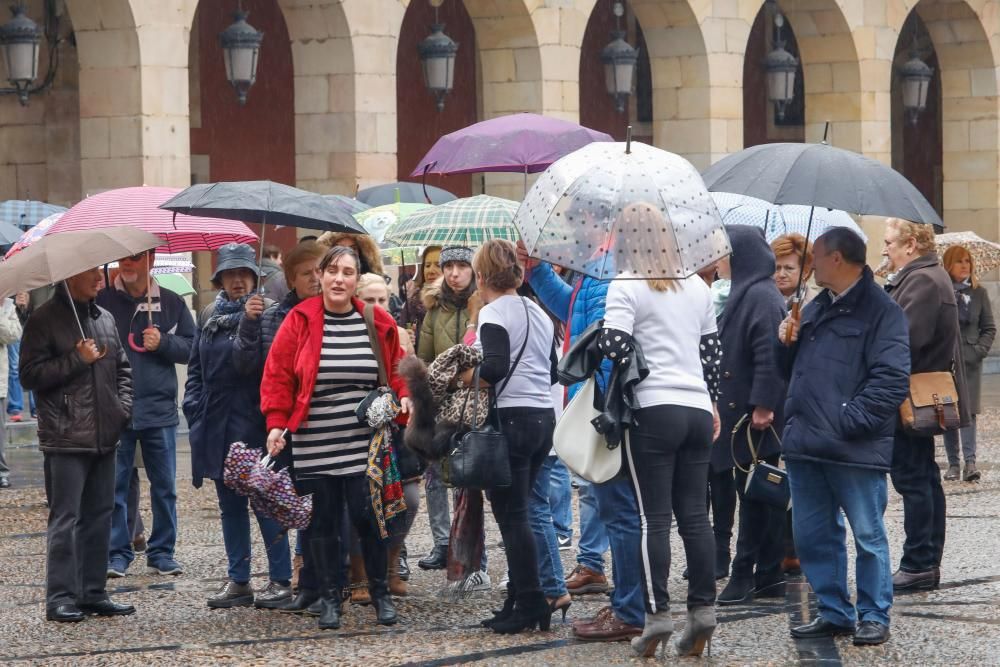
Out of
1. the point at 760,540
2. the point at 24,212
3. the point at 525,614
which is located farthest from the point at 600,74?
the point at 525,614

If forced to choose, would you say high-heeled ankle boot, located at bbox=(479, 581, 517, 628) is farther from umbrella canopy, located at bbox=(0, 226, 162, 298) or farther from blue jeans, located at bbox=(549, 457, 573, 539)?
umbrella canopy, located at bbox=(0, 226, 162, 298)

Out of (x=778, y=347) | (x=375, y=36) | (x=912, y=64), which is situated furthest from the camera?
(x=912, y=64)

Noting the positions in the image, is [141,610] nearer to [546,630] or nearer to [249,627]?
[249,627]

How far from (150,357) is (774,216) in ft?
11.7

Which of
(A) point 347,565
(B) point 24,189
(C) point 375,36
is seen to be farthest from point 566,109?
(A) point 347,565

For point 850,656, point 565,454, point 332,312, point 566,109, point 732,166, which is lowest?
point 850,656

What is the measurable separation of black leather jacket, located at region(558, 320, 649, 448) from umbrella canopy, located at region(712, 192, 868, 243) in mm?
2880

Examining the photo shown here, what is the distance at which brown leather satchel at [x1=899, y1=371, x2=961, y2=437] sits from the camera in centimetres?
854

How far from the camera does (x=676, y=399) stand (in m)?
7.08

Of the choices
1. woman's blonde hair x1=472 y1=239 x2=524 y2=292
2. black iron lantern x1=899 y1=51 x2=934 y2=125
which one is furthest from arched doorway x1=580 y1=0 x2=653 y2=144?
woman's blonde hair x1=472 y1=239 x2=524 y2=292

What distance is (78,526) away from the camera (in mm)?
8328

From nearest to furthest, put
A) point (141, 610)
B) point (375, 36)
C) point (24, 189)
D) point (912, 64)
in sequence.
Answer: point (141, 610) < point (375, 36) < point (24, 189) < point (912, 64)

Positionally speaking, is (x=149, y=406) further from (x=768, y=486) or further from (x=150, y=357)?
(x=768, y=486)

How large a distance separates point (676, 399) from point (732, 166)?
4.28 feet
